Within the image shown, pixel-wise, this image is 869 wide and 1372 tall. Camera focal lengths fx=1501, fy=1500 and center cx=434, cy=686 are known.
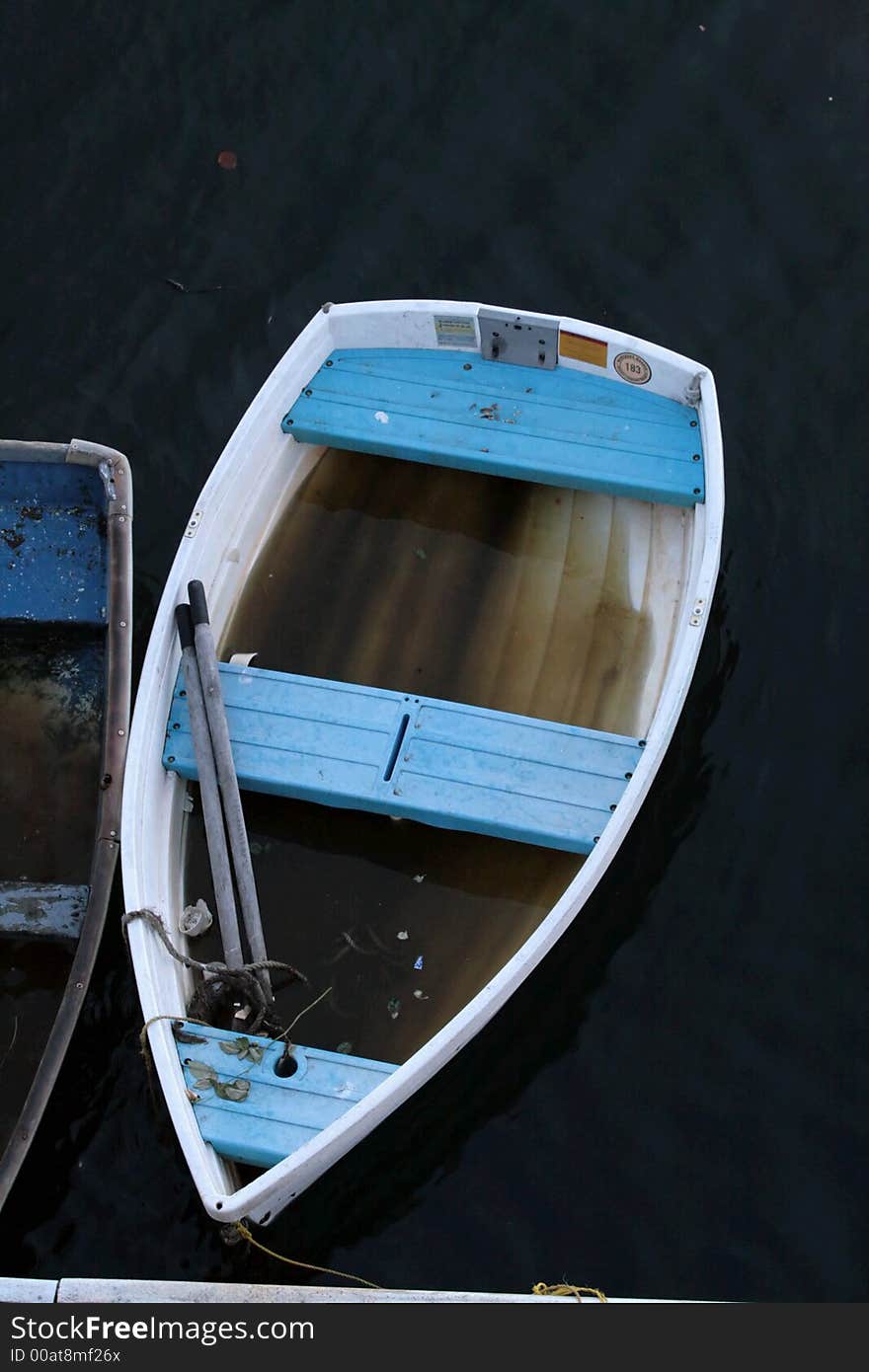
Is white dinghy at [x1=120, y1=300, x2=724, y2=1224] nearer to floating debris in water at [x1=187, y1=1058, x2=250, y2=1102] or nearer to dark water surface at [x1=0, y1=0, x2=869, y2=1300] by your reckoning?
floating debris in water at [x1=187, y1=1058, x2=250, y2=1102]

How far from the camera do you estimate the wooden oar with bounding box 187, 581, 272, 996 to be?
26.0ft

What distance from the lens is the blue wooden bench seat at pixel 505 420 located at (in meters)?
9.24

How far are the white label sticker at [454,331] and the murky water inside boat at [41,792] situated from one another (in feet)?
9.65

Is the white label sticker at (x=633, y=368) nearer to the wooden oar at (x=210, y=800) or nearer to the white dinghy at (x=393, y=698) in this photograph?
the white dinghy at (x=393, y=698)

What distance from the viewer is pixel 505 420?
9508mm

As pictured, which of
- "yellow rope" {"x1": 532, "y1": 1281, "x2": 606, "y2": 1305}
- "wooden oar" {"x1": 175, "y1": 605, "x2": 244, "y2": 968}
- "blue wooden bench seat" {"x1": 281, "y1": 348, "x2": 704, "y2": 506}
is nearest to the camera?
"yellow rope" {"x1": 532, "y1": 1281, "x2": 606, "y2": 1305}

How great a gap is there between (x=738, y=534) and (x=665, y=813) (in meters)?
2.30

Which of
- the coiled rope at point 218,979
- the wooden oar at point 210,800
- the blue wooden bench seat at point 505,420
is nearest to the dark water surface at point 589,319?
the coiled rope at point 218,979

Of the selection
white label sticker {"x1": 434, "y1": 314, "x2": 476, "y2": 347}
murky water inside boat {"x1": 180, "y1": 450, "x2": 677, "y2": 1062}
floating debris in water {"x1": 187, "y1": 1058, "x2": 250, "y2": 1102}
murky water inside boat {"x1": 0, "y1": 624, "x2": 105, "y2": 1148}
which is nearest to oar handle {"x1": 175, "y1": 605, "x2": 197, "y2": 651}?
murky water inside boat {"x1": 180, "y1": 450, "x2": 677, "y2": 1062}

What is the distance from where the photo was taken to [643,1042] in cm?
858

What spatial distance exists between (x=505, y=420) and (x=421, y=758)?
2474 millimetres

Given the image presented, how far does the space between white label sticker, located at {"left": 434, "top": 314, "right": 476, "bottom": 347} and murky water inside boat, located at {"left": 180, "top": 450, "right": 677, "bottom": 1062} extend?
83cm

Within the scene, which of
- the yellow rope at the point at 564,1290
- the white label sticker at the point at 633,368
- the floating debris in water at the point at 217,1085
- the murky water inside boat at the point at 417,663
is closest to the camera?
the yellow rope at the point at 564,1290

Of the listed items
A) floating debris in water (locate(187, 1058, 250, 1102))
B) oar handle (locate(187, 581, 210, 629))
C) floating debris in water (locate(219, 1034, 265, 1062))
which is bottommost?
floating debris in water (locate(187, 1058, 250, 1102))
